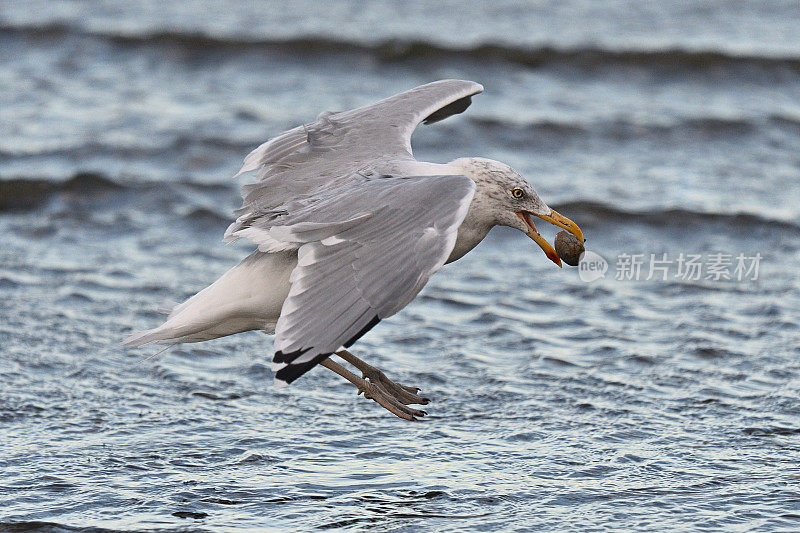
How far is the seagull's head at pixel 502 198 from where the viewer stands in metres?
5.66

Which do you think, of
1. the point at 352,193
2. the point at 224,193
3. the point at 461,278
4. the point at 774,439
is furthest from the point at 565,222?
the point at 224,193

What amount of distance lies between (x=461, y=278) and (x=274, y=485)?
11.4ft

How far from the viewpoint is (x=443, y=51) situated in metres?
14.3

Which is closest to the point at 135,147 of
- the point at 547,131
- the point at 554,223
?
the point at 547,131

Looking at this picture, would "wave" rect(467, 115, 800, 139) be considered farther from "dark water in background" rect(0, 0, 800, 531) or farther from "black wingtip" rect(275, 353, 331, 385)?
"black wingtip" rect(275, 353, 331, 385)

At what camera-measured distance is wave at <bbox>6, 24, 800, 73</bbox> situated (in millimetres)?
13898

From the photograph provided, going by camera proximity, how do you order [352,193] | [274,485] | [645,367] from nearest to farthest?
[352,193] < [274,485] < [645,367]

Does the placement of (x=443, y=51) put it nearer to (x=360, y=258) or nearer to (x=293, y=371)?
(x=360, y=258)

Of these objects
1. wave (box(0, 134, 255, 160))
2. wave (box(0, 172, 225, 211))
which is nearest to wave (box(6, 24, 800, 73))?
wave (box(0, 134, 255, 160))

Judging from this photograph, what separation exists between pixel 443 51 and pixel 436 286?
6251 millimetres

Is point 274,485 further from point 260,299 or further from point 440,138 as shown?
point 440,138

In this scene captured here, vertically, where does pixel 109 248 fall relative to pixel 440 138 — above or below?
→ below

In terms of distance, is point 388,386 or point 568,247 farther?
point 568,247

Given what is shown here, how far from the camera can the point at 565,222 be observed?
5.77 m
